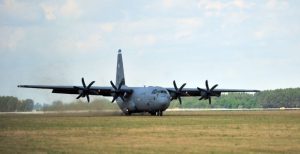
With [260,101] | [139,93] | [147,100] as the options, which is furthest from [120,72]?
[260,101]

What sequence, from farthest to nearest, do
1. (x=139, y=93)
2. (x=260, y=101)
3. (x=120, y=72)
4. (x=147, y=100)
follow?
(x=260, y=101) < (x=120, y=72) < (x=139, y=93) < (x=147, y=100)

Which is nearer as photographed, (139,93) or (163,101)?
(163,101)

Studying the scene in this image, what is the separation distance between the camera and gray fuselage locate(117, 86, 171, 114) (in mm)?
62688

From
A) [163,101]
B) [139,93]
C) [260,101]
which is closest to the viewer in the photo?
[163,101]

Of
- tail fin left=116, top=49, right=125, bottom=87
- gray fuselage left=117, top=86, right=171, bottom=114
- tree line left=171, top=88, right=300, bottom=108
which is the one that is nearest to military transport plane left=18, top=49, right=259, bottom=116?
gray fuselage left=117, top=86, right=171, bottom=114

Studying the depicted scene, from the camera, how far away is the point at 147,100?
64312 mm

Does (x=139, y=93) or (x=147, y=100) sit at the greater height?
(x=139, y=93)

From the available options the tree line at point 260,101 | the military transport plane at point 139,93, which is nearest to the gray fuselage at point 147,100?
the military transport plane at point 139,93

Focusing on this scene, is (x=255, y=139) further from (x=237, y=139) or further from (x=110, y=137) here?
(x=110, y=137)

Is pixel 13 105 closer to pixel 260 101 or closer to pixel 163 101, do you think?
pixel 163 101

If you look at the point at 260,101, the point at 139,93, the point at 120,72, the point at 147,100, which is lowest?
the point at 147,100

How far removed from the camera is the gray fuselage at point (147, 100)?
62.7 meters

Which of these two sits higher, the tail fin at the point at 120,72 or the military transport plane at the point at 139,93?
the tail fin at the point at 120,72

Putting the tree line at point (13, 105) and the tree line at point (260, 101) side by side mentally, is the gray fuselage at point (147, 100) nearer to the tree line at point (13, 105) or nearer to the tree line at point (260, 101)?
the tree line at point (13, 105)
